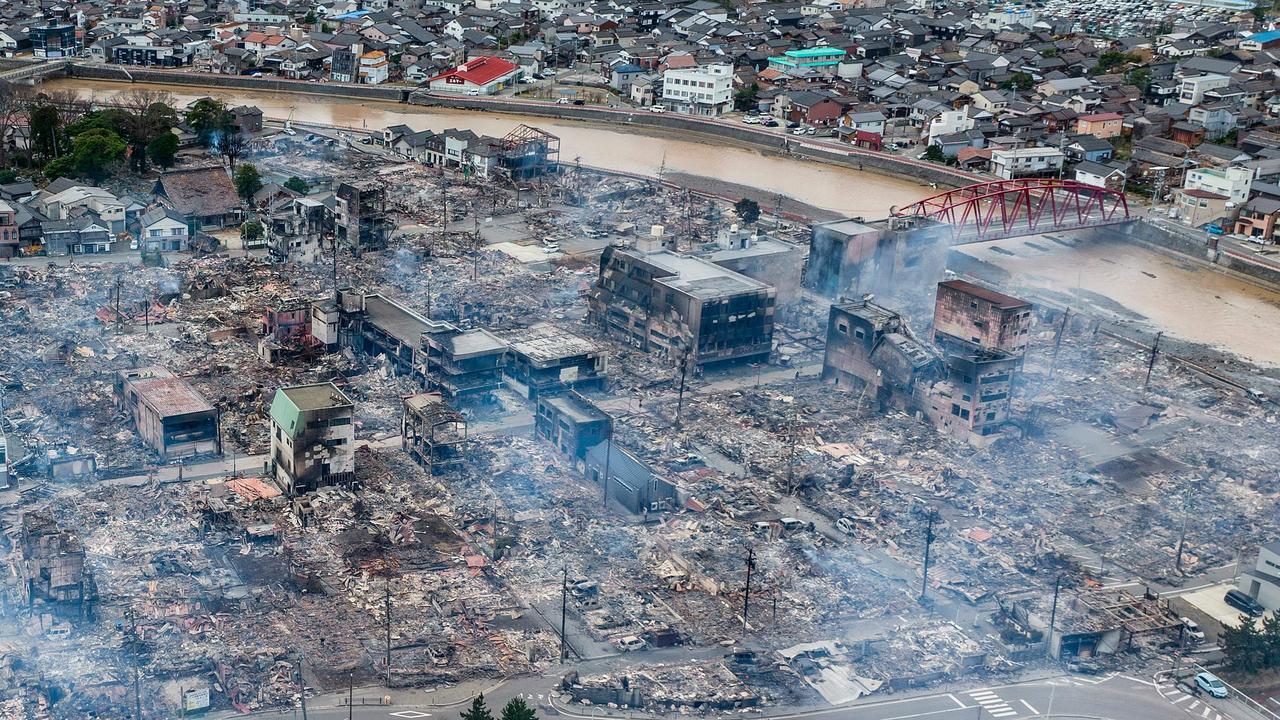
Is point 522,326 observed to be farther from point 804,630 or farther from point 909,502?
point 804,630

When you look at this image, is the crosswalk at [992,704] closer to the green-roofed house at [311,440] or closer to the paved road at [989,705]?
the paved road at [989,705]

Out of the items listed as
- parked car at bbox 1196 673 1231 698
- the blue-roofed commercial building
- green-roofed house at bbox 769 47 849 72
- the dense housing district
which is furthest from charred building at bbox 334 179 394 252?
the blue-roofed commercial building

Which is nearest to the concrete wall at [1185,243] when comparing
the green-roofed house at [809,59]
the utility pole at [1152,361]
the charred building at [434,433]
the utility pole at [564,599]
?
the utility pole at [1152,361]

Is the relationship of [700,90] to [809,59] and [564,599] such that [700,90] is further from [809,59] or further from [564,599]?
[564,599]

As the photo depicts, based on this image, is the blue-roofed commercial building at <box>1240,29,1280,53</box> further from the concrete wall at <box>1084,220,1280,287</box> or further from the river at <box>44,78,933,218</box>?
the concrete wall at <box>1084,220,1280,287</box>

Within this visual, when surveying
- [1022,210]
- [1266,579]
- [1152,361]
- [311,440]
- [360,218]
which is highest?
[360,218]

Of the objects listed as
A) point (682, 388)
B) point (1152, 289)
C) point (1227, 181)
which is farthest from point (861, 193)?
point (682, 388)

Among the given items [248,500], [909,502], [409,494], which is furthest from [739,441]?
[248,500]
